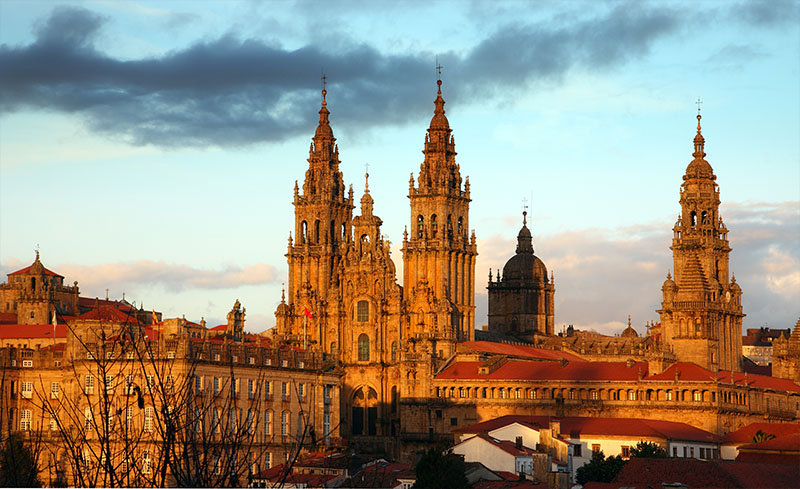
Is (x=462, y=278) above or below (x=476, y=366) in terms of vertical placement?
above

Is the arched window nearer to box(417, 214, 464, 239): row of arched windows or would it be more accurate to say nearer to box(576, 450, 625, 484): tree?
box(417, 214, 464, 239): row of arched windows

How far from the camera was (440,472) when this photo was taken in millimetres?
95062

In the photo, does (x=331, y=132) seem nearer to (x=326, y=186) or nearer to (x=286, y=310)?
(x=326, y=186)

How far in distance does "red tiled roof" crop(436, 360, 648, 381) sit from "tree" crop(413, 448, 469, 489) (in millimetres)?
44527

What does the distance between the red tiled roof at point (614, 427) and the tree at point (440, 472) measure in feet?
91.3

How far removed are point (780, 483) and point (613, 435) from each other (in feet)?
106

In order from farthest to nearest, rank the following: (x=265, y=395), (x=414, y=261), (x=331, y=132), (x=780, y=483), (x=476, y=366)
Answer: (x=331, y=132), (x=414, y=261), (x=476, y=366), (x=265, y=395), (x=780, y=483)

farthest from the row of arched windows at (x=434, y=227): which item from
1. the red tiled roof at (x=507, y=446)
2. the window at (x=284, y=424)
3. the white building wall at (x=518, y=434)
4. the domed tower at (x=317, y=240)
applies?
the red tiled roof at (x=507, y=446)

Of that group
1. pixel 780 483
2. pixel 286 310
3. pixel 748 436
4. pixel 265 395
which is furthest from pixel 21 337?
pixel 780 483

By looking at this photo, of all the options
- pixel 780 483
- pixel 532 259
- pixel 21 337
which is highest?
pixel 532 259

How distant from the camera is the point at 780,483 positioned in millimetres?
95000

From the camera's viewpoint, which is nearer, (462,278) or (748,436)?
(748,436)

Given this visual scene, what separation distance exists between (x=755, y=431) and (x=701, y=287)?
23.2 meters

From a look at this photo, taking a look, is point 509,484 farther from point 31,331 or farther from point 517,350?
point 31,331
